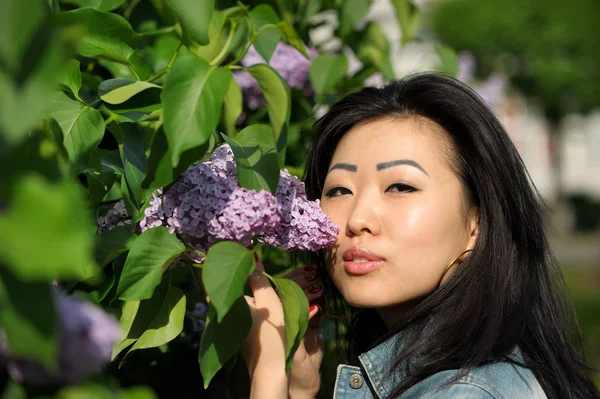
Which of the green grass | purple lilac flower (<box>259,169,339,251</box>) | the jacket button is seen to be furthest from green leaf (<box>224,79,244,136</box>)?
the green grass

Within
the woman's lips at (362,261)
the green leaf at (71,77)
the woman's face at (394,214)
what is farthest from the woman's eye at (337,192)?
the green leaf at (71,77)

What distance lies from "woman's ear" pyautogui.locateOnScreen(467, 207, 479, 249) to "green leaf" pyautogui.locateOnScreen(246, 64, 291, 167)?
0.63 m

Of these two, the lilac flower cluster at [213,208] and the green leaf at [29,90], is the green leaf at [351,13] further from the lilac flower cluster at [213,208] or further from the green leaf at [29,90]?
the green leaf at [29,90]

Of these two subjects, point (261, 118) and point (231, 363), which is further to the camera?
point (261, 118)

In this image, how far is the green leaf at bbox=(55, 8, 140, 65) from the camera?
1.23 m

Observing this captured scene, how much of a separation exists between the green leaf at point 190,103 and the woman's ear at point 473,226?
2.66 ft

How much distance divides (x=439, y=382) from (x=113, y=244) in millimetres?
644

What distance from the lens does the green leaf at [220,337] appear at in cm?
112

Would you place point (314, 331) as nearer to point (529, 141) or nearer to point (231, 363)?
point (231, 363)

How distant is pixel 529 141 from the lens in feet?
83.3

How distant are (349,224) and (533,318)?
1.68 ft

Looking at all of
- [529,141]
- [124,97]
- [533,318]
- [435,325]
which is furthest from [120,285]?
[529,141]

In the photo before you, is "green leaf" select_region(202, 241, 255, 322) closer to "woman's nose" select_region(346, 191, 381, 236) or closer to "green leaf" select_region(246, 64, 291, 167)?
"green leaf" select_region(246, 64, 291, 167)

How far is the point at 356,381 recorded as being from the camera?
5.54 ft
